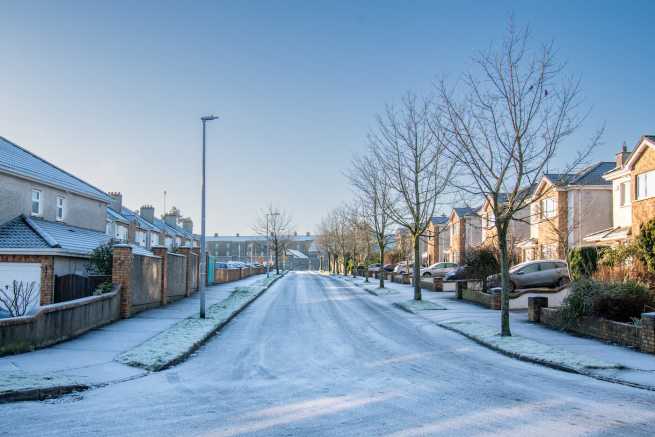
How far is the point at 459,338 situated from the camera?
52.0ft

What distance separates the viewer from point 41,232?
2311 centimetres

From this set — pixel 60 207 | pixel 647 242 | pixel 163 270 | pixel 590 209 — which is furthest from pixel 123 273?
pixel 590 209

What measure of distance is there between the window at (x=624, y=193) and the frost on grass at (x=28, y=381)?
29298 mm

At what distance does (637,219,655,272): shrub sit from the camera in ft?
67.4

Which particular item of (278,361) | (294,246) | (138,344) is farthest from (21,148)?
(294,246)

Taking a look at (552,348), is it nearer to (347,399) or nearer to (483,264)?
(347,399)

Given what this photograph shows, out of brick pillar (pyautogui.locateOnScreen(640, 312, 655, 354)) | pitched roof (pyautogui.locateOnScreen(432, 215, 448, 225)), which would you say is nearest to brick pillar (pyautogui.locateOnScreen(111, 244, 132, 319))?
brick pillar (pyautogui.locateOnScreen(640, 312, 655, 354))

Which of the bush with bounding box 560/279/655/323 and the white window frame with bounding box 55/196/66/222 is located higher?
the white window frame with bounding box 55/196/66/222

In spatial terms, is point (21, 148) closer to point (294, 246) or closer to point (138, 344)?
point (138, 344)

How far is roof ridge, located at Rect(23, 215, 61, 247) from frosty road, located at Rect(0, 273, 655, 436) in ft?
37.2

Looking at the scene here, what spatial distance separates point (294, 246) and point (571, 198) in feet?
450

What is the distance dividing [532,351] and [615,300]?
3924mm

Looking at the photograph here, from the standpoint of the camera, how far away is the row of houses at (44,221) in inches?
860

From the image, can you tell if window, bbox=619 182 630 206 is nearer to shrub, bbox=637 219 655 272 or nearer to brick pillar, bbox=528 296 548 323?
shrub, bbox=637 219 655 272
